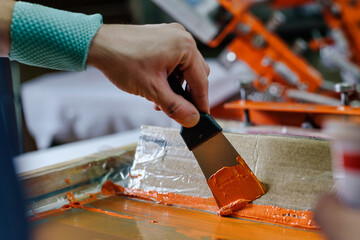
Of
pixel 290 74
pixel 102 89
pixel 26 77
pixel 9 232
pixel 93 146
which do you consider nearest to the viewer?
pixel 9 232

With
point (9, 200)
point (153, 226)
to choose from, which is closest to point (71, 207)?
point (153, 226)

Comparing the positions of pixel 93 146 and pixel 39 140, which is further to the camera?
pixel 39 140

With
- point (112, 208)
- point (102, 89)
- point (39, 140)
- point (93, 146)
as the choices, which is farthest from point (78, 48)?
point (39, 140)

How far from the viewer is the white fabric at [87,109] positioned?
2.04 meters

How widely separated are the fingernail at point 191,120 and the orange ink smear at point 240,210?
7.3 inches

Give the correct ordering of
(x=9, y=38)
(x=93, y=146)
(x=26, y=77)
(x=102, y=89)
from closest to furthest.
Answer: (x=9, y=38) → (x=93, y=146) → (x=102, y=89) → (x=26, y=77)

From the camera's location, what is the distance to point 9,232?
0.34 m

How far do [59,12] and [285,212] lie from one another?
510 mm

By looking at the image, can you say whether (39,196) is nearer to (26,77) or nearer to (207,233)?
(207,233)

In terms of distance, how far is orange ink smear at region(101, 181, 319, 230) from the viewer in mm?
660

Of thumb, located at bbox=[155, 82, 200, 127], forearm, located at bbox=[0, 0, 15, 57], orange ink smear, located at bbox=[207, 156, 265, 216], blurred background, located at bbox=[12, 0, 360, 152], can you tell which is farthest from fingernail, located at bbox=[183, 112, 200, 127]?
blurred background, located at bbox=[12, 0, 360, 152]

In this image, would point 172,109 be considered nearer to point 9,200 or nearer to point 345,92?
point 9,200

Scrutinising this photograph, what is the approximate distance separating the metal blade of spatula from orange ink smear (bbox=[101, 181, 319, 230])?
7 centimetres

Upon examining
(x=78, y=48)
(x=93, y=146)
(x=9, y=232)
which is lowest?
(x=93, y=146)
